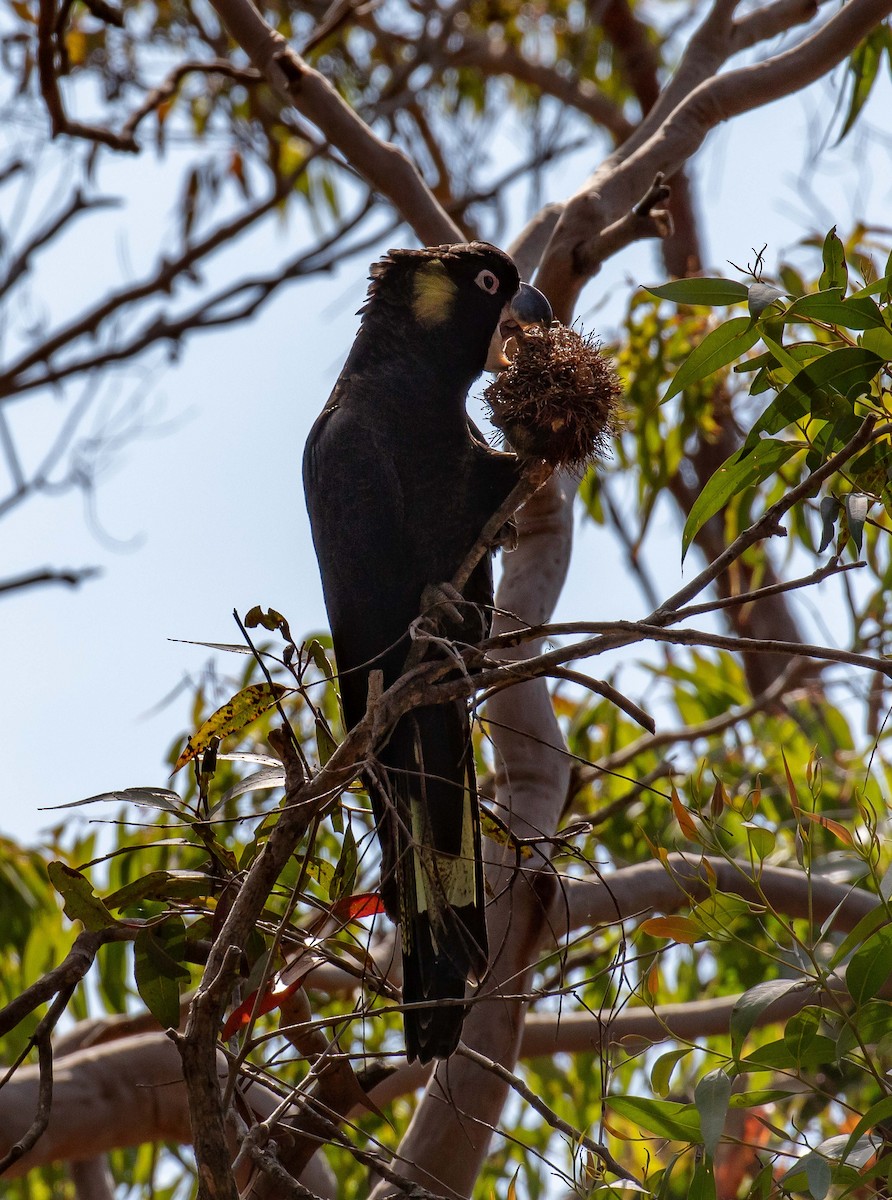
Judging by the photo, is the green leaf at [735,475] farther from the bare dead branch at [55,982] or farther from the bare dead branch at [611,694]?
the bare dead branch at [55,982]

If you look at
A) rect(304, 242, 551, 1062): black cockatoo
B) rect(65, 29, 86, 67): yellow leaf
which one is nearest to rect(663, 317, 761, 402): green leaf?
rect(304, 242, 551, 1062): black cockatoo

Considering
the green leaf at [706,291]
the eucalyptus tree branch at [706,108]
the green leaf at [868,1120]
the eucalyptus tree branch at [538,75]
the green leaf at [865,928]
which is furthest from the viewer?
the eucalyptus tree branch at [538,75]

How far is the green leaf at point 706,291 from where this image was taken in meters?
1.45

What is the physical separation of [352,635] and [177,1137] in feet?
4.17

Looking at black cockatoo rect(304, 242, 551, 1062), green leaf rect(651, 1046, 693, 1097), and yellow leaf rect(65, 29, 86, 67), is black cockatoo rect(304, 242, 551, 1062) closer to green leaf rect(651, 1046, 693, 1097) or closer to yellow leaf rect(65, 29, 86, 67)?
green leaf rect(651, 1046, 693, 1097)

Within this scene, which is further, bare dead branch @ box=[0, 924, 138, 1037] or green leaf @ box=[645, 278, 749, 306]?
green leaf @ box=[645, 278, 749, 306]

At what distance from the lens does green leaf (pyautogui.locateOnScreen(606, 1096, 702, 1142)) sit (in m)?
1.38

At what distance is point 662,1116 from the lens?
1.39 metres

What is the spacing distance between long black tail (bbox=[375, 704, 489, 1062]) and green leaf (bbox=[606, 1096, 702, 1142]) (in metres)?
0.28

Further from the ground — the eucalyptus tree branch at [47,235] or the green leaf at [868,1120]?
the eucalyptus tree branch at [47,235]

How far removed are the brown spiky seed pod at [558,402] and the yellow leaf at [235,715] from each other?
20.3 inches

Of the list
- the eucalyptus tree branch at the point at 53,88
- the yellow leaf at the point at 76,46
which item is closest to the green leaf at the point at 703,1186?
the eucalyptus tree branch at the point at 53,88

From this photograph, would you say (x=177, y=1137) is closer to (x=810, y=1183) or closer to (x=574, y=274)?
(x=810, y=1183)

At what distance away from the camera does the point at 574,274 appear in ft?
7.92
